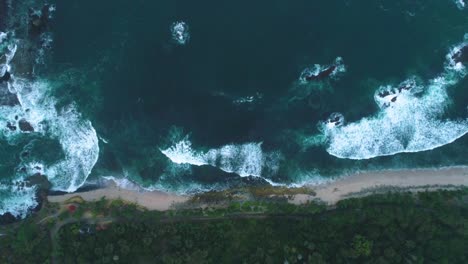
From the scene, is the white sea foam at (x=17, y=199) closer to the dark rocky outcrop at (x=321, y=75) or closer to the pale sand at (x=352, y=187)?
the pale sand at (x=352, y=187)

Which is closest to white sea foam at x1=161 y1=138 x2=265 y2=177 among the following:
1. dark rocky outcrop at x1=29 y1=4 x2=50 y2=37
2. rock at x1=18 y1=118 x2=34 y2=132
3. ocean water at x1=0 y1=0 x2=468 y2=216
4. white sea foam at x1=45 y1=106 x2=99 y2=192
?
ocean water at x1=0 y1=0 x2=468 y2=216

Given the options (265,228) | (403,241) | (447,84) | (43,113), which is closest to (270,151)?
(265,228)

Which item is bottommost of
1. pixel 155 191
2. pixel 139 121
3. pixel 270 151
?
pixel 155 191

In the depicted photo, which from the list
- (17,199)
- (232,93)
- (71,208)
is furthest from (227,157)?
(17,199)

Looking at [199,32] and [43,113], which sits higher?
[199,32]

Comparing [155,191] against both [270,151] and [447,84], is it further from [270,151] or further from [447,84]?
[447,84]

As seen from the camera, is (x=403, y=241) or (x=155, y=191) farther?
(x=155, y=191)
